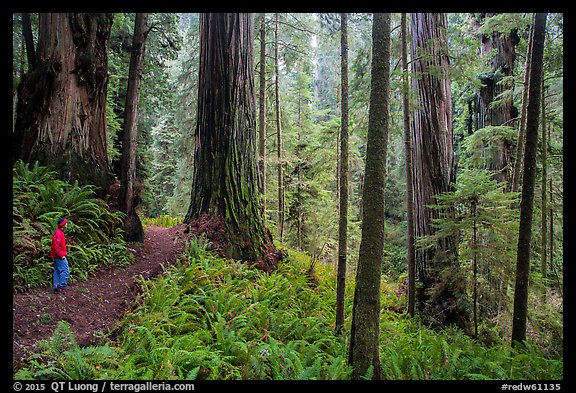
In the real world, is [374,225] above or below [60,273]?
above

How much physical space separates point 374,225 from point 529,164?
2.75m

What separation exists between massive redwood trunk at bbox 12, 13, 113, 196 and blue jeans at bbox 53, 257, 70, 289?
2.65 m

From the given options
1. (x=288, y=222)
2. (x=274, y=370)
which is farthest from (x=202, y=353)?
(x=288, y=222)

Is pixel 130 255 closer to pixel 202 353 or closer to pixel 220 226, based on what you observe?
pixel 220 226

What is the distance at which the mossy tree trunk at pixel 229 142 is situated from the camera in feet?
23.8

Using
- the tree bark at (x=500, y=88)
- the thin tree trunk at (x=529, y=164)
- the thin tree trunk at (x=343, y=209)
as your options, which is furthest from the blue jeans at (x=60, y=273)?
the tree bark at (x=500, y=88)

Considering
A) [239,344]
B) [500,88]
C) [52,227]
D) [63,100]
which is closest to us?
[239,344]

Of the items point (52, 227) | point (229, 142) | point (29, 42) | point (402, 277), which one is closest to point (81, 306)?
point (52, 227)

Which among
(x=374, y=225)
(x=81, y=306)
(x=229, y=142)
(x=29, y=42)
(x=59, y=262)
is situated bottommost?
(x=81, y=306)

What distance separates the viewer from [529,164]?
461cm

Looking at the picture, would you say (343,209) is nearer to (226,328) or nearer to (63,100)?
(226,328)
